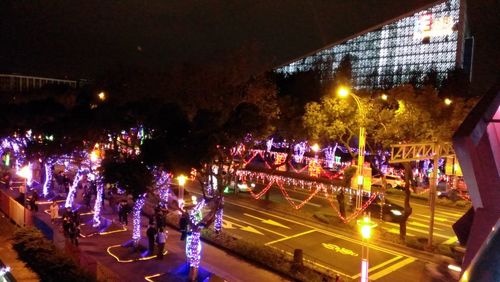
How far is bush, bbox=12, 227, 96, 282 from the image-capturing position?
1171 cm

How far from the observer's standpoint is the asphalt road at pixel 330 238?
15500 mm

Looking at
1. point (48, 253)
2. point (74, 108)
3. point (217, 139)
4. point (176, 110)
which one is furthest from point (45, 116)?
point (217, 139)

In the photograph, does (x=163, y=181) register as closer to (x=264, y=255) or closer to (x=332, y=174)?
(x=264, y=255)

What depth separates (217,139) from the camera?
12.4 meters

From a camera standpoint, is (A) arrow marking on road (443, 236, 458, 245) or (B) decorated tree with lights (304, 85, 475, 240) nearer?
(B) decorated tree with lights (304, 85, 475, 240)

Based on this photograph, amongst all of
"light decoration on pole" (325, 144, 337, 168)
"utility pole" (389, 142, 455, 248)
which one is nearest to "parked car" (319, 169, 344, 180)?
"light decoration on pole" (325, 144, 337, 168)

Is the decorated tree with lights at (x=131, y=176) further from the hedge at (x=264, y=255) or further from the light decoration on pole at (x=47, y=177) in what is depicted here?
the light decoration on pole at (x=47, y=177)

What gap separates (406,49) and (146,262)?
108 meters

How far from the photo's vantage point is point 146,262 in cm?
1476

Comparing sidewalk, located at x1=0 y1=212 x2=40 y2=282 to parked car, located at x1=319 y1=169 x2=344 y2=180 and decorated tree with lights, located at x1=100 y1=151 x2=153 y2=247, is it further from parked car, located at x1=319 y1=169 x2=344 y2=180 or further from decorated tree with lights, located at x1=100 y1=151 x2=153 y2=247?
parked car, located at x1=319 y1=169 x2=344 y2=180

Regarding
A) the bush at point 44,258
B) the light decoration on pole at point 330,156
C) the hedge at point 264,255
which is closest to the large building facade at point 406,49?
the light decoration on pole at point 330,156

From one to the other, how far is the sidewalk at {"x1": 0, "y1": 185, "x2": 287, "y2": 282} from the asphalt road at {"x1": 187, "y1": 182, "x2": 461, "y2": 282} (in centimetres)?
254

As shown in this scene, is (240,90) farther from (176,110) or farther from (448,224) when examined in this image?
(448,224)

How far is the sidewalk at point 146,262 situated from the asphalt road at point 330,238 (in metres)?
2.54
